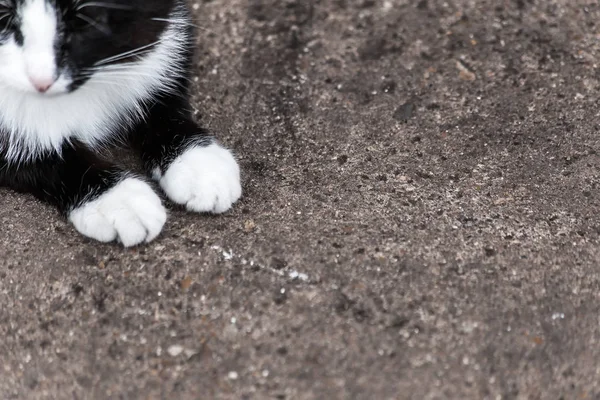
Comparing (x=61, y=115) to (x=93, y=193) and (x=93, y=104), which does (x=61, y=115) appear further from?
(x=93, y=193)

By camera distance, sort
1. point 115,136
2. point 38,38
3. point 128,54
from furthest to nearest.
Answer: point 115,136 < point 128,54 < point 38,38

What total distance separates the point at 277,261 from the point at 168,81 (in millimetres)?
531

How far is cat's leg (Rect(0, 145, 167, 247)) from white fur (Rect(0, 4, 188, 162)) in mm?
40

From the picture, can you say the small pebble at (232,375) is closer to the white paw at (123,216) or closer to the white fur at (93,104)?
the white paw at (123,216)

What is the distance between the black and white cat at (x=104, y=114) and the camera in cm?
143

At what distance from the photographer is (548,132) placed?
6.23 feet

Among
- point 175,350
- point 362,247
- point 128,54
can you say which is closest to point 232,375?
point 175,350

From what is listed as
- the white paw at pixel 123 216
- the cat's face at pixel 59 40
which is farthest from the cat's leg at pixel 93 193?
the cat's face at pixel 59 40

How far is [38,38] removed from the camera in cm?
141

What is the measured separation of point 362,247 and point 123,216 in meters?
0.49

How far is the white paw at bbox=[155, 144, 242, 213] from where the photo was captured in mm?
1690

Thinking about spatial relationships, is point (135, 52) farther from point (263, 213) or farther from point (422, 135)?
point (422, 135)

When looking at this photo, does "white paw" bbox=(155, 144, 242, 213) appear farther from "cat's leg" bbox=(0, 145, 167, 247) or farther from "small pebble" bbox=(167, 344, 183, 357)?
"small pebble" bbox=(167, 344, 183, 357)

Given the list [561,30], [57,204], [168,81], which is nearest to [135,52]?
[168,81]
